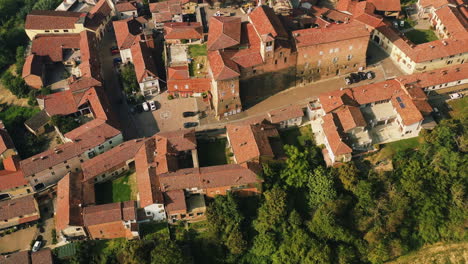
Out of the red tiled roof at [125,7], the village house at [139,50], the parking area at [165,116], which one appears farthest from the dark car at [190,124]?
the red tiled roof at [125,7]

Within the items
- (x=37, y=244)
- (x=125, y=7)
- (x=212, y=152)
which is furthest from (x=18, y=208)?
(x=125, y=7)

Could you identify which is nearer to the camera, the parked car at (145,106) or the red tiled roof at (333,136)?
the red tiled roof at (333,136)

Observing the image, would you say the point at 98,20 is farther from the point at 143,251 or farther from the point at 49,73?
the point at 143,251

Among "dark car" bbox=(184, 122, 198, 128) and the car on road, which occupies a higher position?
"dark car" bbox=(184, 122, 198, 128)

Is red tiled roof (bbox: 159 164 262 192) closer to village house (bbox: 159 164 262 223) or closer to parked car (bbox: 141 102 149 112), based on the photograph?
village house (bbox: 159 164 262 223)

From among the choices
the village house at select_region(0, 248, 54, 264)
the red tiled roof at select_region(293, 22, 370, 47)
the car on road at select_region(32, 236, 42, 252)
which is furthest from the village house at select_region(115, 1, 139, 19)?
the village house at select_region(0, 248, 54, 264)

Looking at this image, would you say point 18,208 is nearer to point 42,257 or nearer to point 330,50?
point 42,257

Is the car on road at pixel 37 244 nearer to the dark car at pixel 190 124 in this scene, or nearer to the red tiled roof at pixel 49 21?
the dark car at pixel 190 124
